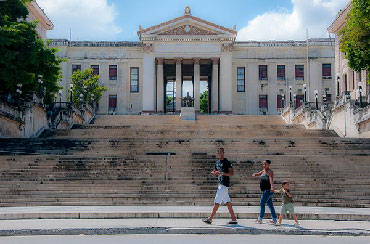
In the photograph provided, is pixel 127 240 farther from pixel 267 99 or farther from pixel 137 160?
pixel 267 99

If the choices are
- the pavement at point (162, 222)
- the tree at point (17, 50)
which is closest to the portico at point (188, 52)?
the tree at point (17, 50)

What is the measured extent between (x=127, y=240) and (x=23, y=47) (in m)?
21.1

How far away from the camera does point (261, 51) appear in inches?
2414

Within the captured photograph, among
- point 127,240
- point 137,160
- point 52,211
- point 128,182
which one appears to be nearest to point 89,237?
point 127,240

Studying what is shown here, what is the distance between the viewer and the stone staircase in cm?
1598

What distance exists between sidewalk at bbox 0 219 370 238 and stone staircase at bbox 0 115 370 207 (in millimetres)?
3519

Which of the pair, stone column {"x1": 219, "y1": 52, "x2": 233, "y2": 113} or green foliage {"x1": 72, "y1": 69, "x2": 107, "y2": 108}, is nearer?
green foliage {"x1": 72, "y1": 69, "x2": 107, "y2": 108}

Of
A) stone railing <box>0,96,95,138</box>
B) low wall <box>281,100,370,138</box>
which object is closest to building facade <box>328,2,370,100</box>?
low wall <box>281,100,370,138</box>

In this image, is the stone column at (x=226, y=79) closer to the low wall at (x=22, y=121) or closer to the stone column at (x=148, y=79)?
the stone column at (x=148, y=79)

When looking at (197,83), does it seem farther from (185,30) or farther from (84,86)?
(84,86)

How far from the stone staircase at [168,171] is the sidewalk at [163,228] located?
3.52 metres

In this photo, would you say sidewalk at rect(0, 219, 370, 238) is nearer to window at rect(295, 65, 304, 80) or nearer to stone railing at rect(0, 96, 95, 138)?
stone railing at rect(0, 96, 95, 138)

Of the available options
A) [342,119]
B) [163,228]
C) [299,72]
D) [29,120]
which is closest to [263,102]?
[299,72]

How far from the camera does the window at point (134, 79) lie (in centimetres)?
Answer: 6141
